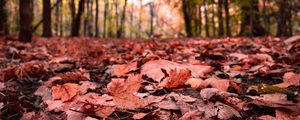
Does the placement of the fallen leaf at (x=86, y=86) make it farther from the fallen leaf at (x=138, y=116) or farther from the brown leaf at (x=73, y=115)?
the fallen leaf at (x=138, y=116)

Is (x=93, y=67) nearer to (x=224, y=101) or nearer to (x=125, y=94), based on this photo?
(x=125, y=94)

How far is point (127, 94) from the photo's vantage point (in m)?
1.83

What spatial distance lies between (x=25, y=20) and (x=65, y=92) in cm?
526

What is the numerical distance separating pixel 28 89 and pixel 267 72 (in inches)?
64.1

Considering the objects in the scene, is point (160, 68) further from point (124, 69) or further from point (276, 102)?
point (276, 102)

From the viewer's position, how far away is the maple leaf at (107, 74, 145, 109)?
1.81 meters

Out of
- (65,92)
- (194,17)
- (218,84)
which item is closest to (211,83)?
(218,84)

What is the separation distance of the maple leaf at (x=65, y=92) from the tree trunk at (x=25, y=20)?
5.02 m

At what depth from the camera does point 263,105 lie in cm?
175

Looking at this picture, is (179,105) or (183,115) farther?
(179,105)

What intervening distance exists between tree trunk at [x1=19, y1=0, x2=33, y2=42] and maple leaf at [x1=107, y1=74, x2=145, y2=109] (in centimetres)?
532

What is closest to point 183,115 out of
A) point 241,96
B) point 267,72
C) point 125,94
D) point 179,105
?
point 179,105

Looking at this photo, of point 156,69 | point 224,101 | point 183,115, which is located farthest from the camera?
point 156,69

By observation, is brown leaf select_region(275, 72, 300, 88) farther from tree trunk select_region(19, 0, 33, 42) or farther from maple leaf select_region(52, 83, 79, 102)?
tree trunk select_region(19, 0, 33, 42)
